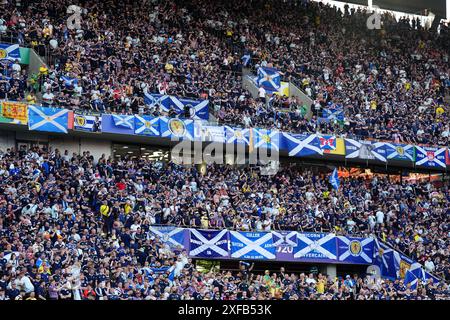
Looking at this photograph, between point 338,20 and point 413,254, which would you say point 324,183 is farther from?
point 338,20

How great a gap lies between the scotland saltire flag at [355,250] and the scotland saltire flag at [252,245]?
3601mm

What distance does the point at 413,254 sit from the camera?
33188mm

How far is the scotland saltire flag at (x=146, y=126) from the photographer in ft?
107

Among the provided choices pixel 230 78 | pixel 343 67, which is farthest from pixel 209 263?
pixel 343 67

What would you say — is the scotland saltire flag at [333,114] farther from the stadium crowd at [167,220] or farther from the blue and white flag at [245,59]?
the blue and white flag at [245,59]

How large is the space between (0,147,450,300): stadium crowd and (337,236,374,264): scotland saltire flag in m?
0.53

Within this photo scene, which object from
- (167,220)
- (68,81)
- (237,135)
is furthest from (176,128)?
(167,220)

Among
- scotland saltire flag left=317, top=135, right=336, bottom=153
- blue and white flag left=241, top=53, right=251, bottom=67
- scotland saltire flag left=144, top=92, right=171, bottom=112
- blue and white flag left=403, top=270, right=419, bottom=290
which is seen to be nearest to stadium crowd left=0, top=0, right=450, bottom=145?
blue and white flag left=241, top=53, right=251, bottom=67

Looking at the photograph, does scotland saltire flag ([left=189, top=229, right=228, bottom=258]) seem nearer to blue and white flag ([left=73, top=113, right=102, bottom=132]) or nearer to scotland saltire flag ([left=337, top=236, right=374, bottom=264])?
scotland saltire flag ([left=337, top=236, right=374, bottom=264])

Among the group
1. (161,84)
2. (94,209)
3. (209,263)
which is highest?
(161,84)

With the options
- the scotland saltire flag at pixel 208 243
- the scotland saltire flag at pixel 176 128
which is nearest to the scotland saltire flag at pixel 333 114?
the scotland saltire flag at pixel 176 128

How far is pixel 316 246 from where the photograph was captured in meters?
32.3

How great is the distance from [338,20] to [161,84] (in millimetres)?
17804

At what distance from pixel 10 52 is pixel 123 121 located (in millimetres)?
5931
